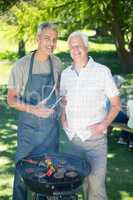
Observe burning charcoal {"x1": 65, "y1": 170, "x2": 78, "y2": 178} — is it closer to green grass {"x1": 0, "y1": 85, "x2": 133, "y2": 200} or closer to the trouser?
the trouser

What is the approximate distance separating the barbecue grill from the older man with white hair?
0.16 meters

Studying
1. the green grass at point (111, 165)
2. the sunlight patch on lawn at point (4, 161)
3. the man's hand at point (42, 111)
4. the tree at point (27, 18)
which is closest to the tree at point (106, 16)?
the tree at point (27, 18)

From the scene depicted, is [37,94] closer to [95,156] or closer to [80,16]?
[95,156]

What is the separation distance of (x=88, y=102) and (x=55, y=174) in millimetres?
679

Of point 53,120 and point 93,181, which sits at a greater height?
point 53,120

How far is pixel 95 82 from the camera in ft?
14.2

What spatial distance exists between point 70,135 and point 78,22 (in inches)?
633

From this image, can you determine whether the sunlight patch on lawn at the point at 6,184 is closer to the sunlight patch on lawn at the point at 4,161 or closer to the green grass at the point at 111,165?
the green grass at the point at 111,165

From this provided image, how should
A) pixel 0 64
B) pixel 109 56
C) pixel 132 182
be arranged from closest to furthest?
pixel 132 182
pixel 0 64
pixel 109 56

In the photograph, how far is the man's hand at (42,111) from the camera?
4469mm

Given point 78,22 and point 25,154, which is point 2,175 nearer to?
point 25,154

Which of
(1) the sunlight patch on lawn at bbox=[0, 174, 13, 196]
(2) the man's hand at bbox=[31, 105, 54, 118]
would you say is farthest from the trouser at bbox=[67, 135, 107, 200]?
(1) the sunlight patch on lawn at bbox=[0, 174, 13, 196]

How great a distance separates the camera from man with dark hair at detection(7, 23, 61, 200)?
4.51 m

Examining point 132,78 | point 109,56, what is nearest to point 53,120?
point 132,78
